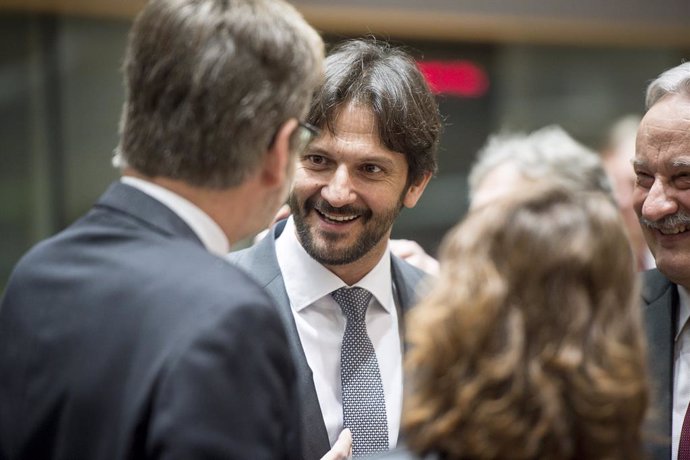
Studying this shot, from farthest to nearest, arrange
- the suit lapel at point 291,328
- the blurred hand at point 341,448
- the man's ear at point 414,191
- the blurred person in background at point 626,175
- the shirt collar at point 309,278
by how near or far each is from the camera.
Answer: the blurred person in background at point 626,175 < the man's ear at point 414,191 < the shirt collar at point 309,278 < the suit lapel at point 291,328 < the blurred hand at point 341,448

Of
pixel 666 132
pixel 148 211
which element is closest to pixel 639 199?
pixel 666 132

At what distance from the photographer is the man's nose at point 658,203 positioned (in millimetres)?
2189

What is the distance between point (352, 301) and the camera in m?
2.38

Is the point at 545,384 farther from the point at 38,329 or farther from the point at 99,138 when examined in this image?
the point at 99,138

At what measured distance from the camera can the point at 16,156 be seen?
5.44 metres

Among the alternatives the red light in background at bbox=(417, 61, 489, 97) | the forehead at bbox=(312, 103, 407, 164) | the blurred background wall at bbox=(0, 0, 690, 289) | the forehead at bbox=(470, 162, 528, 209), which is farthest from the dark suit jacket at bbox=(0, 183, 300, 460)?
the red light in background at bbox=(417, 61, 489, 97)

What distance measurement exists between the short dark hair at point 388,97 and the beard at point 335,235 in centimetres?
18

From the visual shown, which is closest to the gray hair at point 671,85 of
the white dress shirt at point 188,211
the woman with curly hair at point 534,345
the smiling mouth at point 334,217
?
the smiling mouth at point 334,217

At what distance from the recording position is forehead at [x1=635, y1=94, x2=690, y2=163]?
2203 millimetres

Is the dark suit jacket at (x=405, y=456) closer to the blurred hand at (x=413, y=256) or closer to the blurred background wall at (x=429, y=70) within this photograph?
the blurred hand at (x=413, y=256)

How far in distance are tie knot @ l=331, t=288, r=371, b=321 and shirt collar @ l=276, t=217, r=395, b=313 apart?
0.7 inches

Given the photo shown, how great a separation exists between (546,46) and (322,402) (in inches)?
213

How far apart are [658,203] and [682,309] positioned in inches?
10.2

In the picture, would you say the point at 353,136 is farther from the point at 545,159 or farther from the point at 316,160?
the point at 545,159
